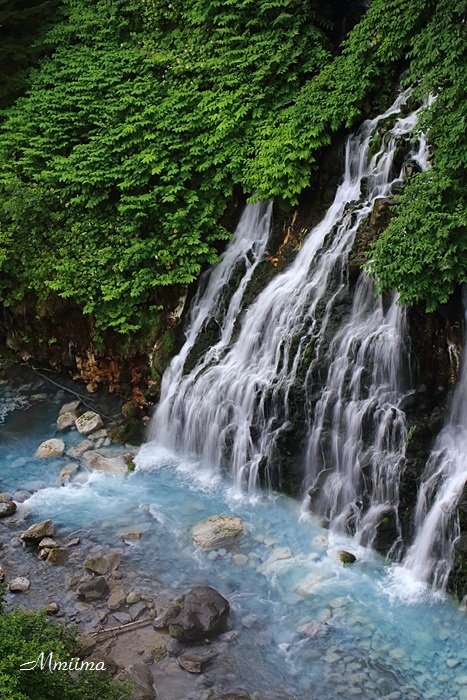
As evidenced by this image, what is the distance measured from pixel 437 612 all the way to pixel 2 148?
1160cm

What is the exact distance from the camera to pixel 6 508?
942cm

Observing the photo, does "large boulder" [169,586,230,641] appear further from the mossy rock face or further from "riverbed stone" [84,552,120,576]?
the mossy rock face

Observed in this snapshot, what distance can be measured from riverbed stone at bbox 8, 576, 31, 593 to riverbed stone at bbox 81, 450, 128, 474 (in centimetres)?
284

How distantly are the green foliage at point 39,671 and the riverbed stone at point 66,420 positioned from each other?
6.31 meters

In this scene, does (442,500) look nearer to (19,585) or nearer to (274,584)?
(274,584)

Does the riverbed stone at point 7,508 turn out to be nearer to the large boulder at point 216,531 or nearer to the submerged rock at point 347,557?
the large boulder at point 216,531

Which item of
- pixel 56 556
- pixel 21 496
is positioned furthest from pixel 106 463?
pixel 56 556

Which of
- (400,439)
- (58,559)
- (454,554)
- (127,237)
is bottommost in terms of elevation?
(58,559)

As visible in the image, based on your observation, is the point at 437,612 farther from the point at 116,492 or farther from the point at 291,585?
the point at 116,492

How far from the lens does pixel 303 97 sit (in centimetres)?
1085

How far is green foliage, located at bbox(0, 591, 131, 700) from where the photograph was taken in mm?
4680

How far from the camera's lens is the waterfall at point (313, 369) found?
852 cm

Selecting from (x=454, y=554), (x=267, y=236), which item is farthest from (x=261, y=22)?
(x=454, y=554)

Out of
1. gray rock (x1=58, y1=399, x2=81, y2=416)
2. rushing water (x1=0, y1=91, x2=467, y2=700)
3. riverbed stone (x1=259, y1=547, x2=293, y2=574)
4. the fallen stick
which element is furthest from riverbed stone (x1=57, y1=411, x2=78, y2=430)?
the fallen stick
